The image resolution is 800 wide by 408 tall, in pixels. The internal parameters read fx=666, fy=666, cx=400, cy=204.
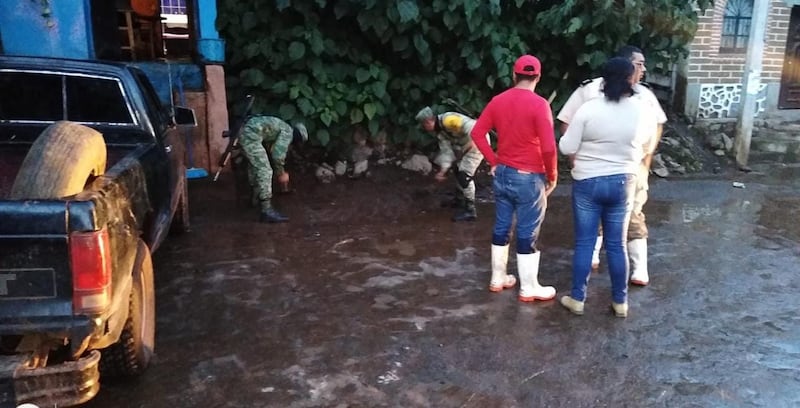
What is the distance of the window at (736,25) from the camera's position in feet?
34.9

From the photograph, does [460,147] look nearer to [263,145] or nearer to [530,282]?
[263,145]

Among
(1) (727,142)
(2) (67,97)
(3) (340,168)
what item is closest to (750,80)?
(1) (727,142)

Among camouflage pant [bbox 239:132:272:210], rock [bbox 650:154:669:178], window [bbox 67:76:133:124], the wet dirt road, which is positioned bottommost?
the wet dirt road

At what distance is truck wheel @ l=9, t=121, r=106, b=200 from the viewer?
2791mm

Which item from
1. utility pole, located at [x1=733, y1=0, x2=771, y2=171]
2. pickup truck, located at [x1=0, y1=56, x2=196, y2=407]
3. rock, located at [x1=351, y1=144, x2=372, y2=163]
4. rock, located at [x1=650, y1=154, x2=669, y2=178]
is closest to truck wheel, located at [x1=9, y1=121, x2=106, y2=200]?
pickup truck, located at [x1=0, y1=56, x2=196, y2=407]

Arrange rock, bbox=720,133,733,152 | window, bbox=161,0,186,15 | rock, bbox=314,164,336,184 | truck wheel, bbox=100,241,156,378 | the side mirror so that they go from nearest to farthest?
truck wheel, bbox=100,241,156,378 → the side mirror → rock, bbox=314,164,336,184 → rock, bbox=720,133,733,152 → window, bbox=161,0,186,15

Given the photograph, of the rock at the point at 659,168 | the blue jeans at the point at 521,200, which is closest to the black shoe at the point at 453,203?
the blue jeans at the point at 521,200

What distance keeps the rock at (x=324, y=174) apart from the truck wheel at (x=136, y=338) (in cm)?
451

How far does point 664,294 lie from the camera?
4965mm

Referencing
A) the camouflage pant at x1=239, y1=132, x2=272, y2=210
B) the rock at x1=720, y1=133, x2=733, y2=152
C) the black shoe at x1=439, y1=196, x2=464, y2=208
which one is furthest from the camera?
the rock at x1=720, y1=133, x2=733, y2=152

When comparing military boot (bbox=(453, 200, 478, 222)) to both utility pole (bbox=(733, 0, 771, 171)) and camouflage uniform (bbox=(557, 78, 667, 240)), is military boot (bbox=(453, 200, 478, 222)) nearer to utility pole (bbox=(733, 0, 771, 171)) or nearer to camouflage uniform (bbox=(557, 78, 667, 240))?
camouflage uniform (bbox=(557, 78, 667, 240))

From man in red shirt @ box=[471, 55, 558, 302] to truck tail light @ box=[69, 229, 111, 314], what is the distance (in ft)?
8.72

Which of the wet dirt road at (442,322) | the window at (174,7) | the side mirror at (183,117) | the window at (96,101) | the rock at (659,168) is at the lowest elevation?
the wet dirt road at (442,322)

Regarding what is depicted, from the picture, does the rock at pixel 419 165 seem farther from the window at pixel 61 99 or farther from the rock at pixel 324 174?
the window at pixel 61 99
